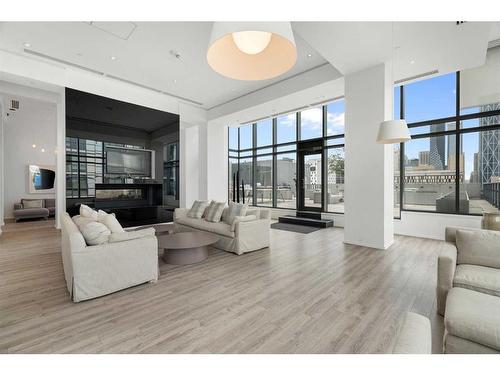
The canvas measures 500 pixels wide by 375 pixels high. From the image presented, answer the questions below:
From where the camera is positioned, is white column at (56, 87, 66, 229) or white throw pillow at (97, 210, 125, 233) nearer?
white throw pillow at (97, 210, 125, 233)

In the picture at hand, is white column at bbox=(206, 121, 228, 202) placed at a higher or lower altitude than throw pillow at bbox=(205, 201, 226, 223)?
higher

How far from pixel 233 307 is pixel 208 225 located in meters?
2.52

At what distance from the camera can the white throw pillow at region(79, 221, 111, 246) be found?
2.69 m

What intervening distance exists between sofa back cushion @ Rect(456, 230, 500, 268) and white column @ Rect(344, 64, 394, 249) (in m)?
2.03

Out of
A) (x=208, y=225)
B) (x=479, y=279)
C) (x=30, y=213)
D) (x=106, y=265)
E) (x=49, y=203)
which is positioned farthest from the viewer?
(x=49, y=203)

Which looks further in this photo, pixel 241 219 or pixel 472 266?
pixel 241 219

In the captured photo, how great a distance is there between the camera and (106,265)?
2.61 m

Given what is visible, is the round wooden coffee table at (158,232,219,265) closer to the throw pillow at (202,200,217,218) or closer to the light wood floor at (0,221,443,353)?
the light wood floor at (0,221,443,353)

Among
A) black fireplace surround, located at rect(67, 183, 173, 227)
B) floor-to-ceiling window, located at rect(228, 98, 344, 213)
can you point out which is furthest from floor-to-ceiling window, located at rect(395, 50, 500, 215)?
black fireplace surround, located at rect(67, 183, 173, 227)

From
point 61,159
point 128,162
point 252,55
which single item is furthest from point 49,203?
point 252,55

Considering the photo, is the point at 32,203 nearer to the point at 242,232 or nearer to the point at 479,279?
the point at 242,232

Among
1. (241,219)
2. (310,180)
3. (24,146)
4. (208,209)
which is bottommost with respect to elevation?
(241,219)
